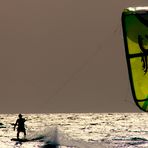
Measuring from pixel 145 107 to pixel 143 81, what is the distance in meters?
0.98

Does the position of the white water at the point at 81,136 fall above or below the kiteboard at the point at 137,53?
below

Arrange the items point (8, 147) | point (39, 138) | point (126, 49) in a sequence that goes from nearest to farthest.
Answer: point (126, 49)
point (8, 147)
point (39, 138)

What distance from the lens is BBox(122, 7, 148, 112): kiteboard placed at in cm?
2058

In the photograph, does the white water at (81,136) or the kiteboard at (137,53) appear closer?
the kiteboard at (137,53)

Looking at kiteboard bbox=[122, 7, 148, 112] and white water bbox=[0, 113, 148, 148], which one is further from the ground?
kiteboard bbox=[122, 7, 148, 112]

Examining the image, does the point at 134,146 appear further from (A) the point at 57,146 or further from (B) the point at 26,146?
(B) the point at 26,146

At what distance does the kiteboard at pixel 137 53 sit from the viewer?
20578 millimetres

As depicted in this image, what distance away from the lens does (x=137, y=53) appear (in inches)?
812

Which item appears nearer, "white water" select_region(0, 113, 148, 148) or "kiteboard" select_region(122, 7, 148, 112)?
"kiteboard" select_region(122, 7, 148, 112)

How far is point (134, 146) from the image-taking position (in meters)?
41.9

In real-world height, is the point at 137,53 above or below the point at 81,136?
above

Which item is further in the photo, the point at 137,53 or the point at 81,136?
the point at 81,136

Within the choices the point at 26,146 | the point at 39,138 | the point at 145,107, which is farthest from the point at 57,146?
the point at 145,107

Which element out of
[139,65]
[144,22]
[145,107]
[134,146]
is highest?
[144,22]
